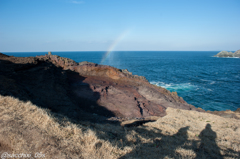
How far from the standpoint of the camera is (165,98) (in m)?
16.4

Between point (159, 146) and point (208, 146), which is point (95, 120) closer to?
point (159, 146)

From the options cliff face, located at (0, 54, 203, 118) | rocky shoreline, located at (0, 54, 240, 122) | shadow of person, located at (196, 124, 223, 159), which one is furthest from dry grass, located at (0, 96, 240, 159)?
cliff face, located at (0, 54, 203, 118)

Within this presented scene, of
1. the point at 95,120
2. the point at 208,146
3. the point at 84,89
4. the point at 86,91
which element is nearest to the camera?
the point at 208,146

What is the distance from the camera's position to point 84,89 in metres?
15.0

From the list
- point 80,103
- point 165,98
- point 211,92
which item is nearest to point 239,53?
point 211,92

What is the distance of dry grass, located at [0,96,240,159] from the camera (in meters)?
4.86

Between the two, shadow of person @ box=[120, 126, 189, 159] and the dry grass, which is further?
shadow of person @ box=[120, 126, 189, 159]

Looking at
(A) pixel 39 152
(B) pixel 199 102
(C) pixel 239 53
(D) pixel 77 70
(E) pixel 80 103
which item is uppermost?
(C) pixel 239 53

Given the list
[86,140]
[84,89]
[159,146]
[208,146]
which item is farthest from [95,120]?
[208,146]

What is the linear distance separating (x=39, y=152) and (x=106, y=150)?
226cm

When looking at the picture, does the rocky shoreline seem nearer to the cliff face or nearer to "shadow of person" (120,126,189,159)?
the cliff face

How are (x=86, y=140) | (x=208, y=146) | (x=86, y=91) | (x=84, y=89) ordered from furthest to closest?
(x=84, y=89) < (x=86, y=91) < (x=208, y=146) < (x=86, y=140)

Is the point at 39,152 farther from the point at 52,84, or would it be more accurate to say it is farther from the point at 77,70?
the point at 77,70

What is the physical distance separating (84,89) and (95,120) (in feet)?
19.0
